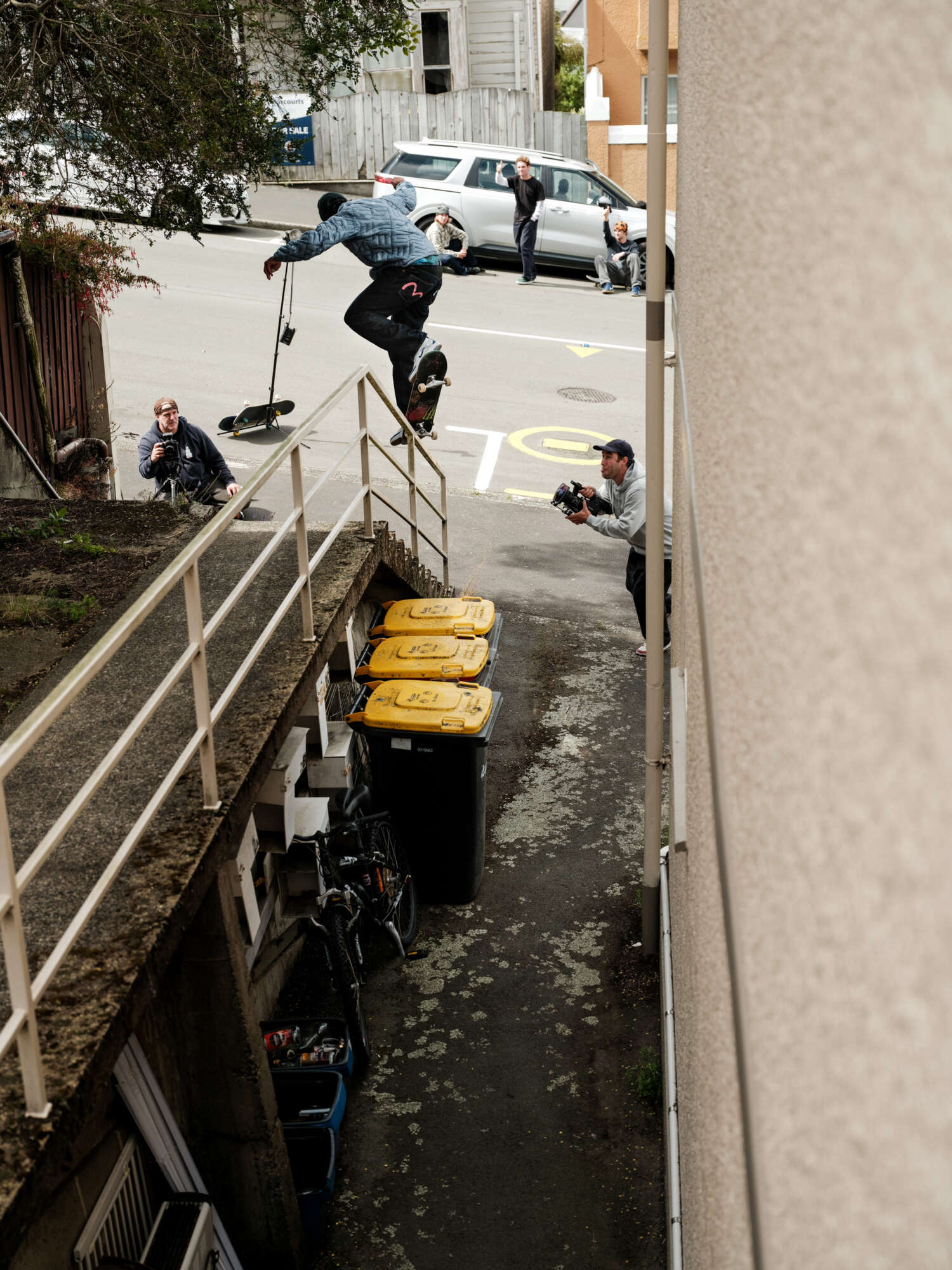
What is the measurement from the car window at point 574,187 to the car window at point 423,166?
1691mm

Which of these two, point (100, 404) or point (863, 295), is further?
point (100, 404)

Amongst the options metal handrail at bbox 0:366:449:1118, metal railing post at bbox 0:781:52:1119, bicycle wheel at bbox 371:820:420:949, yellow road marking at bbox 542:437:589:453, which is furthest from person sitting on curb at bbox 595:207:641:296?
metal railing post at bbox 0:781:52:1119

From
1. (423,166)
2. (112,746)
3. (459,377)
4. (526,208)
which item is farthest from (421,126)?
(112,746)

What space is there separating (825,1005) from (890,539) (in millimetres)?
329

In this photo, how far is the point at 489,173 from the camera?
20.4 m

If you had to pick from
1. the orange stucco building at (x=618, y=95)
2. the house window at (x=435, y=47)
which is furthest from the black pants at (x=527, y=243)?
the house window at (x=435, y=47)

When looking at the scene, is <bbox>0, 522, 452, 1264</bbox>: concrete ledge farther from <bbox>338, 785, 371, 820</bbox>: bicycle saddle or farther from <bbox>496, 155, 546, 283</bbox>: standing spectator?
<bbox>496, 155, 546, 283</bbox>: standing spectator

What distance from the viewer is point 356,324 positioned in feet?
31.7

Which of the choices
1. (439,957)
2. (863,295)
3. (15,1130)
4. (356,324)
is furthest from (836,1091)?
(356,324)

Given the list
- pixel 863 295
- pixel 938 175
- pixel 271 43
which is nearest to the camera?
pixel 938 175

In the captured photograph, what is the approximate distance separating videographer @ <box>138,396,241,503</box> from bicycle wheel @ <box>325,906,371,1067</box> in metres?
4.39

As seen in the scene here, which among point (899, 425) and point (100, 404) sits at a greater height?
point (899, 425)

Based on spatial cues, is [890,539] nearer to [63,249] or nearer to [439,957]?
[439,957]

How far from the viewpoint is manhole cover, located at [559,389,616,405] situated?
1561cm
